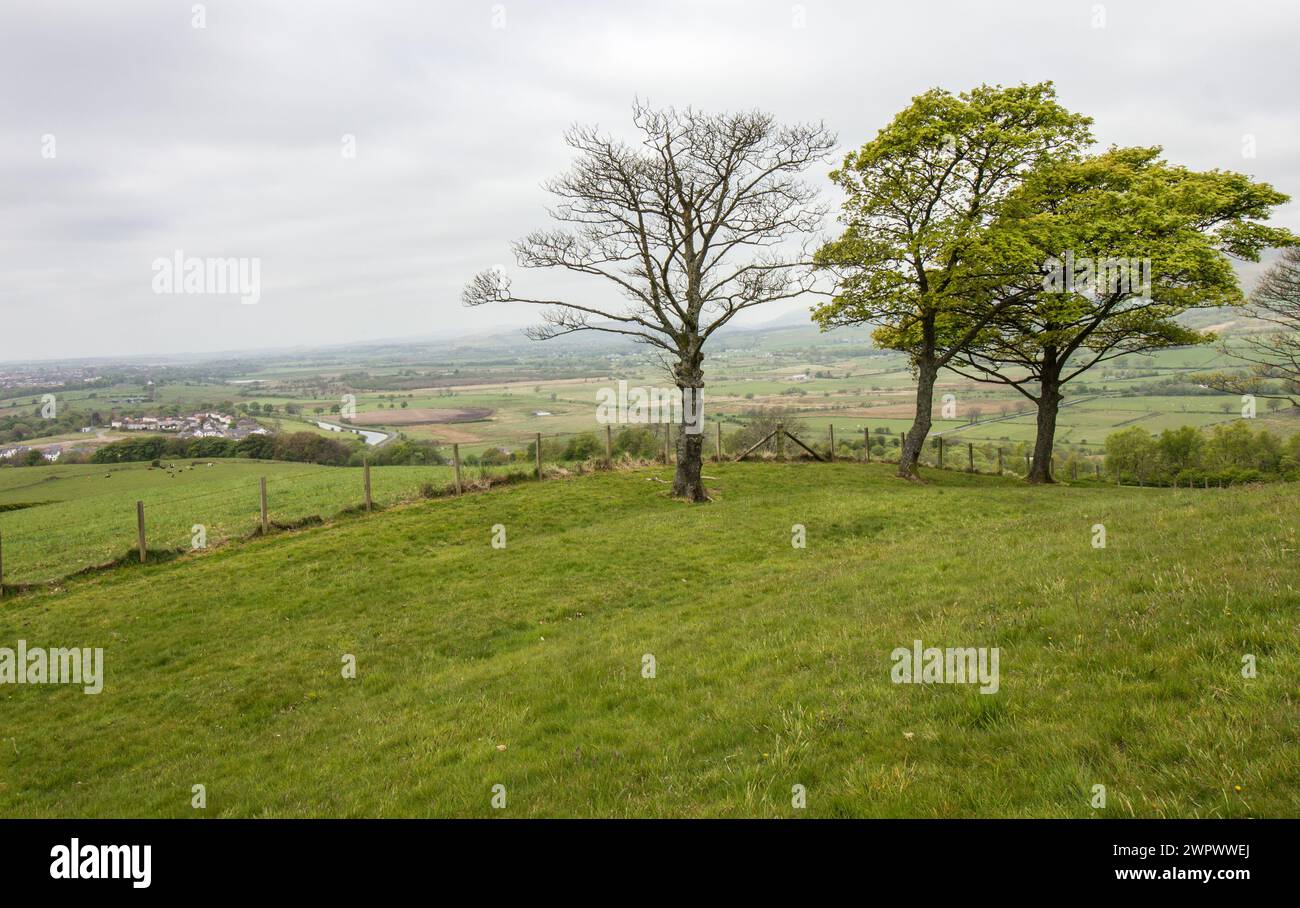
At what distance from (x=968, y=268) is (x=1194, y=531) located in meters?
19.8

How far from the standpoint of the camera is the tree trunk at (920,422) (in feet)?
102

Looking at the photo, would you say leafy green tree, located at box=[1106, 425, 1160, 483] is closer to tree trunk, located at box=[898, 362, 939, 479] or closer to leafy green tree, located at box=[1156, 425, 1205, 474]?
leafy green tree, located at box=[1156, 425, 1205, 474]

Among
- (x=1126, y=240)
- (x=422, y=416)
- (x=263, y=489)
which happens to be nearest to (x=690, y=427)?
(x=263, y=489)

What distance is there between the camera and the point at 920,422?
103 feet

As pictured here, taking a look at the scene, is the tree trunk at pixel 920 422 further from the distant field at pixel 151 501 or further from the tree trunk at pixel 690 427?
the distant field at pixel 151 501

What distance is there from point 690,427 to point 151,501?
1289 inches

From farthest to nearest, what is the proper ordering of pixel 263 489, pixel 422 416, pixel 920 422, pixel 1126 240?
1. pixel 422 416
2. pixel 920 422
3. pixel 1126 240
4. pixel 263 489

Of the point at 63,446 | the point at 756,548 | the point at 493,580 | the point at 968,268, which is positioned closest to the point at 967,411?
the point at 968,268

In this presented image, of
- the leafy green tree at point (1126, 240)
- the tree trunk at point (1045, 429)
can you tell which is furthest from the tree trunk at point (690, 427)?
the tree trunk at point (1045, 429)

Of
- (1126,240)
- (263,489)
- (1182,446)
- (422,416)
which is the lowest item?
(1182,446)

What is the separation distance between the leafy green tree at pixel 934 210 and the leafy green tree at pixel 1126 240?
1130 millimetres

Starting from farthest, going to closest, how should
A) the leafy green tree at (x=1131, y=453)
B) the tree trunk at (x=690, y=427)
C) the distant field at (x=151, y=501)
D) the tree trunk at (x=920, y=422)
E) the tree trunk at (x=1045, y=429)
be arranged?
the leafy green tree at (x=1131, y=453)
the tree trunk at (x=1045, y=429)
the tree trunk at (x=920, y=422)
the tree trunk at (x=690, y=427)
the distant field at (x=151, y=501)

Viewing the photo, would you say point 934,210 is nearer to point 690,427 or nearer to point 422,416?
point 690,427
